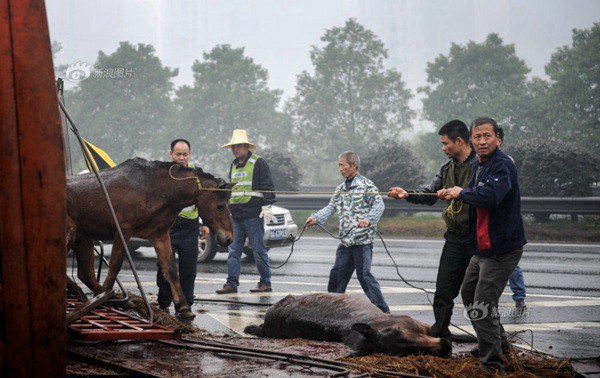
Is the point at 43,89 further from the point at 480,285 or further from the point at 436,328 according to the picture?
the point at 436,328

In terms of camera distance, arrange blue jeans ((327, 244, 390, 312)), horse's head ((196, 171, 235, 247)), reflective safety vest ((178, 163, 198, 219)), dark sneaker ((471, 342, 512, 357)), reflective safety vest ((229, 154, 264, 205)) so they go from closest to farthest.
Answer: dark sneaker ((471, 342, 512, 357)) → blue jeans ((327, 244, 390, 312)) → horse's head ((196, 171, 235, 247)) → reflective safety vest ((178, 163, 198, 219)) → reflective safety vest ((229, 154, 264, 205))

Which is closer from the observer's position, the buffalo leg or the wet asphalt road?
the buffalo leg

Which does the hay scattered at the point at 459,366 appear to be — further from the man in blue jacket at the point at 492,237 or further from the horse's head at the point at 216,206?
the horse's head at the point at 216,206

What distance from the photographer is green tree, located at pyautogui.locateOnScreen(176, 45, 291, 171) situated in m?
55.1

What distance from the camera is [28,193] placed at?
311cm

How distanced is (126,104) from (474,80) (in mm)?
24656

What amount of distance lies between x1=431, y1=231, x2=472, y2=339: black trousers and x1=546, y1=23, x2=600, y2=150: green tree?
3967 centimetres

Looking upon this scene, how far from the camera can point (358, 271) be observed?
8758mm

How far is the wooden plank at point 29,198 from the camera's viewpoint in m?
3.09

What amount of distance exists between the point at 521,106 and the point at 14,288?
47194 mm

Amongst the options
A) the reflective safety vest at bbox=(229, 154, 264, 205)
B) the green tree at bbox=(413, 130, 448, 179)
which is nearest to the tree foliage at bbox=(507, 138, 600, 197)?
the reflective safety vest at bbox=(229, 154, 264, 205)

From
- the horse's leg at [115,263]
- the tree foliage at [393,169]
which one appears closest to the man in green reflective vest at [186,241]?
the horse's leg at [115,263]

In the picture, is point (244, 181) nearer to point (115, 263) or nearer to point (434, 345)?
point (115, 263)

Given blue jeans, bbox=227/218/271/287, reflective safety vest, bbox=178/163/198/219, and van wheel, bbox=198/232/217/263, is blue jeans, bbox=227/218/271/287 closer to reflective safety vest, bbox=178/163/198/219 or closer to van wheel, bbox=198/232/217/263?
reflective safety vest, bbox=178/163/198/219
